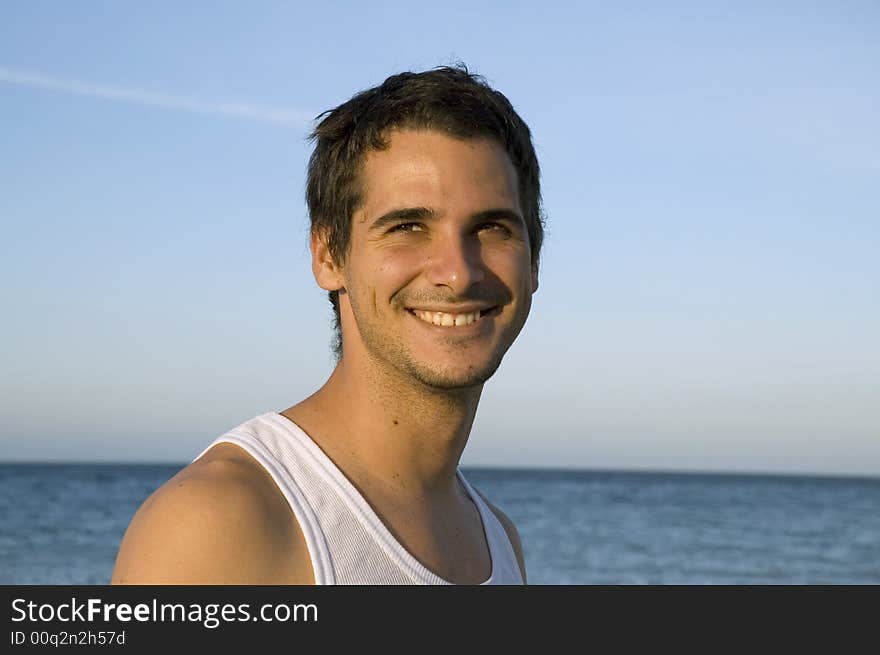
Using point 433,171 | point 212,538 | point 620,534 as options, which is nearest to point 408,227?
point 433,171

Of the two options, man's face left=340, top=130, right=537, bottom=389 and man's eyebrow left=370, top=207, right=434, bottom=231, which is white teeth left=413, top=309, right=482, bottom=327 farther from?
man's eyebrow left=370, top=207, right=434, bottom=231

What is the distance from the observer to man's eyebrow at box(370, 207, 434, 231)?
3033 mm

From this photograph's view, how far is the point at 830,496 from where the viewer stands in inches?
2201

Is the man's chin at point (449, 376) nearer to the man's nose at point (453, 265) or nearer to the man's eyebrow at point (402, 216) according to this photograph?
the man's nose at point (453, 265)

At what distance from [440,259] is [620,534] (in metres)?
30.0

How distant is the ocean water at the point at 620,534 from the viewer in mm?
23234

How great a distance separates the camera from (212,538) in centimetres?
248

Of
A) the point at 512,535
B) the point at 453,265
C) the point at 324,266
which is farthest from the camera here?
the point at 512,535

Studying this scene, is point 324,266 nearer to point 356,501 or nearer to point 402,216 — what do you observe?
point 402,216

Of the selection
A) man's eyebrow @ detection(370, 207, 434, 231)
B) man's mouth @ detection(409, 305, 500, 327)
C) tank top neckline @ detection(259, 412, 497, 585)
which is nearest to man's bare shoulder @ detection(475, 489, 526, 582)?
tank top neckline @ detection(259, 412, 497, 585)

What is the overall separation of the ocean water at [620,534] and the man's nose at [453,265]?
57.7 feet
